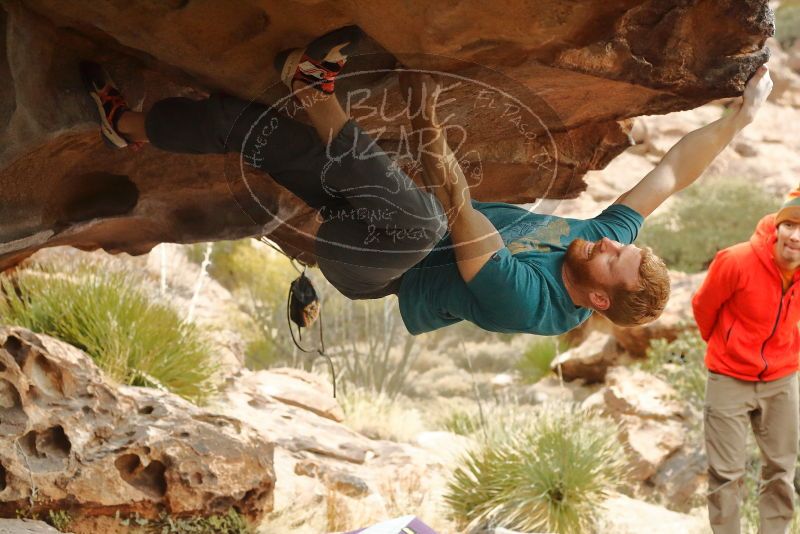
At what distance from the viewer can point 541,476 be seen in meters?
6.41

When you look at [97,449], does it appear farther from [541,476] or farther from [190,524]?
[541,476]

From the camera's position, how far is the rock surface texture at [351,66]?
7.78ft

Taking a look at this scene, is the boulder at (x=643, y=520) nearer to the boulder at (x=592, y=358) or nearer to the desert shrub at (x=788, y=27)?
the boulder at (x=592, y=358)

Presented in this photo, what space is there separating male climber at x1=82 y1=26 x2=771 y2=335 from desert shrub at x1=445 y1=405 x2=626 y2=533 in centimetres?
368

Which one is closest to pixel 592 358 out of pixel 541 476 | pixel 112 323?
pixel 541 476

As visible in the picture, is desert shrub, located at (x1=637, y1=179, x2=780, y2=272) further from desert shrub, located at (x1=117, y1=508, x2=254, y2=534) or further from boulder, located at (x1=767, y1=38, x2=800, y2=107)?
desert shrub, located at (x1=117, y1=508, x2=254, y2=534)

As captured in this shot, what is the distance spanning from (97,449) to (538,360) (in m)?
8.45

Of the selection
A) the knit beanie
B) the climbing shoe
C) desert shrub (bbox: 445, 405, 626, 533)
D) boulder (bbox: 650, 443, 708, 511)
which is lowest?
boulder (bbox: 650, 443, 708, 511)

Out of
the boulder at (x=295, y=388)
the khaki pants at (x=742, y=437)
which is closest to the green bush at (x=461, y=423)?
the boulder at (x=295, y=388)

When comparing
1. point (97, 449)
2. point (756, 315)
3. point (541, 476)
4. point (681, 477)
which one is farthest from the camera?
point (681, 477)

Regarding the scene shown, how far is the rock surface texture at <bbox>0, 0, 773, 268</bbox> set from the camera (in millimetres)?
2371

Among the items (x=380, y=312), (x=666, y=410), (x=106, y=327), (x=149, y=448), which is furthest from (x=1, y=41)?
(x=380, y=312)

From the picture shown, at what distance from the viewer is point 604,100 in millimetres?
3166

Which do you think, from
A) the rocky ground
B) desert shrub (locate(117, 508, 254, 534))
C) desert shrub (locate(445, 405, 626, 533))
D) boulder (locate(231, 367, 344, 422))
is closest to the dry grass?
the rocky ground
